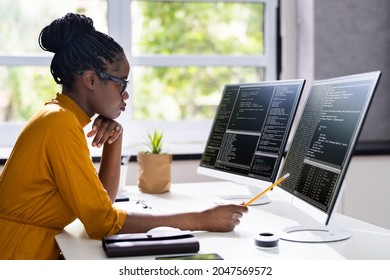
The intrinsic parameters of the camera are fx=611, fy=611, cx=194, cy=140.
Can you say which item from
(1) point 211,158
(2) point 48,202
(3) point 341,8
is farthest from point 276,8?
(2) point 48,202

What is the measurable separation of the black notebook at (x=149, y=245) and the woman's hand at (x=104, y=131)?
0.65 meters

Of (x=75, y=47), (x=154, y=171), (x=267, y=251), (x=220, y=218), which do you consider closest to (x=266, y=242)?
(x=267, y=251)

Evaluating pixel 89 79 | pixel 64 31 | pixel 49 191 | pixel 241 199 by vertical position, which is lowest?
pixel 241 199

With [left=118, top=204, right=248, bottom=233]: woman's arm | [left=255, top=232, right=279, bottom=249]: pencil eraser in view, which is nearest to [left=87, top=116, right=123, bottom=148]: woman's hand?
[left=118, top=204, right=248, bottom=233]: woman's arm

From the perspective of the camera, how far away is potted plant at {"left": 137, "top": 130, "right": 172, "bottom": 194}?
7.47ft

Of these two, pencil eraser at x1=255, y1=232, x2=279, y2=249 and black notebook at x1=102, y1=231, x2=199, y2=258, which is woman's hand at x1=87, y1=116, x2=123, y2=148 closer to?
black notebook at x1=102, y1=231, x2=199, y2=258

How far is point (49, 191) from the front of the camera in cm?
157

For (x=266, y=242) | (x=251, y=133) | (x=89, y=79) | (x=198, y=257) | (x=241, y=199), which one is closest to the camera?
(x=198, y=257)

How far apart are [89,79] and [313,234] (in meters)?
0.73

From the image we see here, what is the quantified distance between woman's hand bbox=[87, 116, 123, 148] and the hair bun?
37cm

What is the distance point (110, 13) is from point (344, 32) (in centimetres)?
124

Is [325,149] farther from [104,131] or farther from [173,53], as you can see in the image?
[173,53]

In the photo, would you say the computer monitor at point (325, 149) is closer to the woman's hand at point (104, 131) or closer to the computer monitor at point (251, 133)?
the computer monitor at point (251, 133)

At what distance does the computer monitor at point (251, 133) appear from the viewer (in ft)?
6.10
